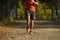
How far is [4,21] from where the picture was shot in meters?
16.6

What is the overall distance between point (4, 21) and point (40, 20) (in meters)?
3.06

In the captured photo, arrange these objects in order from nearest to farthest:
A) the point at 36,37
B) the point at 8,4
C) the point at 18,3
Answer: the point at 36,37
the point at 8,4
the point at 18,3

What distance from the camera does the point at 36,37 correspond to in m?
11.0

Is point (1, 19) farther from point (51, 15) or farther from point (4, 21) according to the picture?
point (51, 15)

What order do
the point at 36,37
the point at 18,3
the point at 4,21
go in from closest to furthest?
the point at 36,37 < the point at 4,21 < the point at 18,3

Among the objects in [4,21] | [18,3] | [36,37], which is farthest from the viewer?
[18,3]

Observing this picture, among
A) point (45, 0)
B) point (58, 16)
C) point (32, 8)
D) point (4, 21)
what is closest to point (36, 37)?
point (32, 8)

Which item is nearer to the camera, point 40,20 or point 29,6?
point 29,6

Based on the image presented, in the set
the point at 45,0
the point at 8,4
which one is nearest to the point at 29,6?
the point at 8,4

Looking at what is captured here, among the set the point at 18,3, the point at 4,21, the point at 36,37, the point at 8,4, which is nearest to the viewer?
the point at 36,37

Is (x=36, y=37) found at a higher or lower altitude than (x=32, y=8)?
lower

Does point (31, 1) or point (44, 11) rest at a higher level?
point (31, 1)

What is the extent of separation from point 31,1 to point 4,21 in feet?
17.7

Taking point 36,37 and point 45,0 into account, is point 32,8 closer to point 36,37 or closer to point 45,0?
point 36,37
